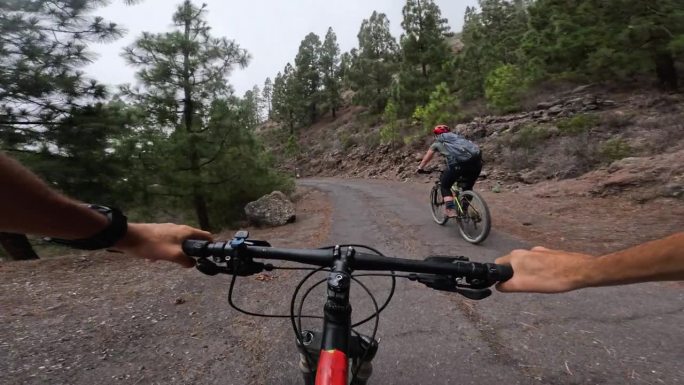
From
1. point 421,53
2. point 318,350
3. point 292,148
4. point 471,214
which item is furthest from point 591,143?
point 292,148

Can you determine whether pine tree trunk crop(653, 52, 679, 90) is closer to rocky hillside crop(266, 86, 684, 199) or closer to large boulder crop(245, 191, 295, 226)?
rocky hillside crop(266, 86, 684, 199)

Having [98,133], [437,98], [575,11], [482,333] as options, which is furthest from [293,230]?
[437,98]

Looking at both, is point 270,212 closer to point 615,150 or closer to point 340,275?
point 340,275

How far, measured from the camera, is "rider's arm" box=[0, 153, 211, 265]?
102 centimetres

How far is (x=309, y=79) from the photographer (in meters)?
52.7

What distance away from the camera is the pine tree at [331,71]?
51.5 m

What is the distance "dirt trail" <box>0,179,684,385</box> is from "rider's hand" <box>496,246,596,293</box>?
153cm

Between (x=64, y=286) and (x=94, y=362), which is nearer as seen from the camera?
(x=94, y=362)

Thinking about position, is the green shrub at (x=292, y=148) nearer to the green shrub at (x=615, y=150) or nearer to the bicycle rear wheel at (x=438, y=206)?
the green shrub at (x=615, y=150)

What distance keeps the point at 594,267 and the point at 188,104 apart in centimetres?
1172

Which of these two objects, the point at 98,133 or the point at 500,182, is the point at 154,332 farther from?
the point at 500,182

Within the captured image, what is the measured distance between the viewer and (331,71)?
53.4 m

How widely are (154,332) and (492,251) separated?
5.03m

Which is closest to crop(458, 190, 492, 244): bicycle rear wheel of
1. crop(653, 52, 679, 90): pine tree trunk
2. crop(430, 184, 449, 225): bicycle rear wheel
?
crop(430, 184, 449, 225): bicycle rear wheel
